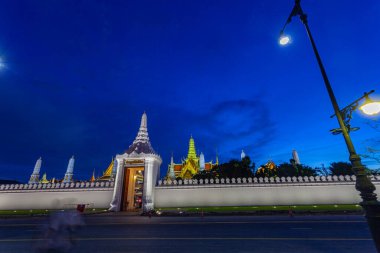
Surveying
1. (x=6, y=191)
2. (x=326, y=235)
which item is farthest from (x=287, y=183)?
(x=6, y=191)

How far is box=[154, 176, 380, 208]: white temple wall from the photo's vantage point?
18656 mm

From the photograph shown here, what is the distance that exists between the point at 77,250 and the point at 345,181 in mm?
23650

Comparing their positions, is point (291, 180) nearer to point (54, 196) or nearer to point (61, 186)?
point (61, 186)

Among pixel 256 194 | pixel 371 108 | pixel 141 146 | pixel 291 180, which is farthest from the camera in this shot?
pixel 141 146

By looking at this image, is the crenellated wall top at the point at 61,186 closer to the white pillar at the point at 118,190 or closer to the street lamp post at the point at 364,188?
the white pillar at the point at 118,190

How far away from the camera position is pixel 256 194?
19781 millimetres

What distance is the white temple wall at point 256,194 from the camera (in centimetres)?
1866

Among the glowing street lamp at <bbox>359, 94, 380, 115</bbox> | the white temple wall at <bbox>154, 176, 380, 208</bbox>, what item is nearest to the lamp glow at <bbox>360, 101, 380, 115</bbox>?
the glowing street lamp at <bbox>359, 94, 380, 115</bbox>

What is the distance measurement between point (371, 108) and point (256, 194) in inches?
A: 676

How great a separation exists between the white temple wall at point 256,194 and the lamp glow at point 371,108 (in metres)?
16.9

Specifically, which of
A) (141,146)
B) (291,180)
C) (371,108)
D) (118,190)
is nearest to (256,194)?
(291,180)

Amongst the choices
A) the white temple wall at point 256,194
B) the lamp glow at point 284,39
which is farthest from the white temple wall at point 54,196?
the lamp glow at point 284,39

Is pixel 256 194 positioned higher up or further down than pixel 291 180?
further down

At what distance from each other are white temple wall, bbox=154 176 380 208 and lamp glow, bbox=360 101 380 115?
16.9 m
